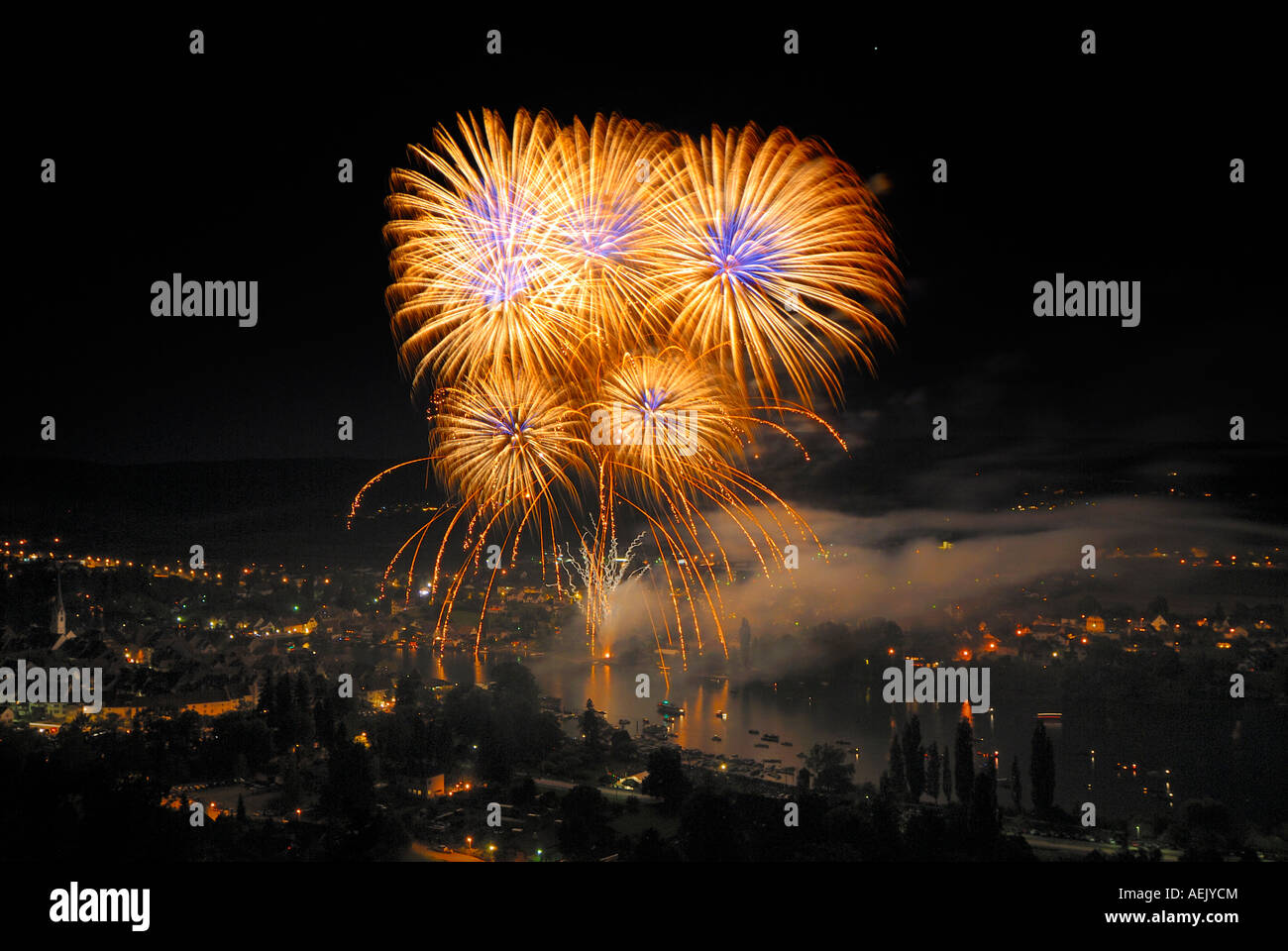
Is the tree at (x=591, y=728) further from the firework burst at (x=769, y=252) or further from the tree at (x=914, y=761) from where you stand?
the firework burst at (x=769, y=252)

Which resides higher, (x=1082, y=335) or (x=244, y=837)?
(x=1082, y=335)

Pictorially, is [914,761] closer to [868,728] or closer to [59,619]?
[868,728]

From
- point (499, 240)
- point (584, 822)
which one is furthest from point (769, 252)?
point (584, 822)

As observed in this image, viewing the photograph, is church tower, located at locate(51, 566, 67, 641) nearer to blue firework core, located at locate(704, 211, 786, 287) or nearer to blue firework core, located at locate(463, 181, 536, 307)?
blue firework core, located at locate(463, 181, 536, 307)

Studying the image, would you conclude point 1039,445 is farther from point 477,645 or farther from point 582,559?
point 477,645

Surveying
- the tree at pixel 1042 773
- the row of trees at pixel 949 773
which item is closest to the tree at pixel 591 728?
the row of trees at pixel 949 773
